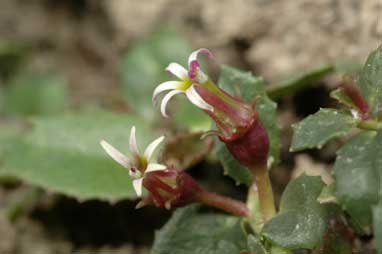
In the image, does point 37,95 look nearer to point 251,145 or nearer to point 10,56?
point 10,56

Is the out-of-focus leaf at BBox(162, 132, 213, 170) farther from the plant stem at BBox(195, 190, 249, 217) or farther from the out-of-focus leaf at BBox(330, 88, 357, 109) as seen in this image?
the out-of-focus leaf at BBox(330, 88, 357, 109)

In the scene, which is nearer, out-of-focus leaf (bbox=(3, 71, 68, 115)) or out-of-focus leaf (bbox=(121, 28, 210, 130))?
out-of-focus leaf (bbox=(121, 28, 210, 130))

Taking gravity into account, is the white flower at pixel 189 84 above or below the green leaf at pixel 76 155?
above

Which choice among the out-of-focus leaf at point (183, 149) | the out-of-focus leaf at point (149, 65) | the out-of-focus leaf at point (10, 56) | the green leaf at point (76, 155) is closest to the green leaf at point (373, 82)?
the out-of-focus leaf at point (183, 149)

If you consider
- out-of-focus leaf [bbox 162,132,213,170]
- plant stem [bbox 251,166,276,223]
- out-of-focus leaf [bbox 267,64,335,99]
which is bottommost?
plant stem [bbox 251,166,276,223]

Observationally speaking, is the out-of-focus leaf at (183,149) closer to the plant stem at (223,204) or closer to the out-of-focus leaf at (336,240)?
the plant stem at (223,204)

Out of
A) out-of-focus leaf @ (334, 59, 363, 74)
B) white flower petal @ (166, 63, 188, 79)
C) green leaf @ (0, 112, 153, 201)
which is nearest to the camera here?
white flower petal @ (166, 63, 188, 79)

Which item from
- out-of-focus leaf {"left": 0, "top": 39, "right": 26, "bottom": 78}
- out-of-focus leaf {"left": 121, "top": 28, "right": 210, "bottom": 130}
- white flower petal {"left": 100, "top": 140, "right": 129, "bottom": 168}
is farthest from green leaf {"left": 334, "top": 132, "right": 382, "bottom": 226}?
out-of-focus leaf {"left": 0, "top": 39, "right": 26, "bottom": 78}
